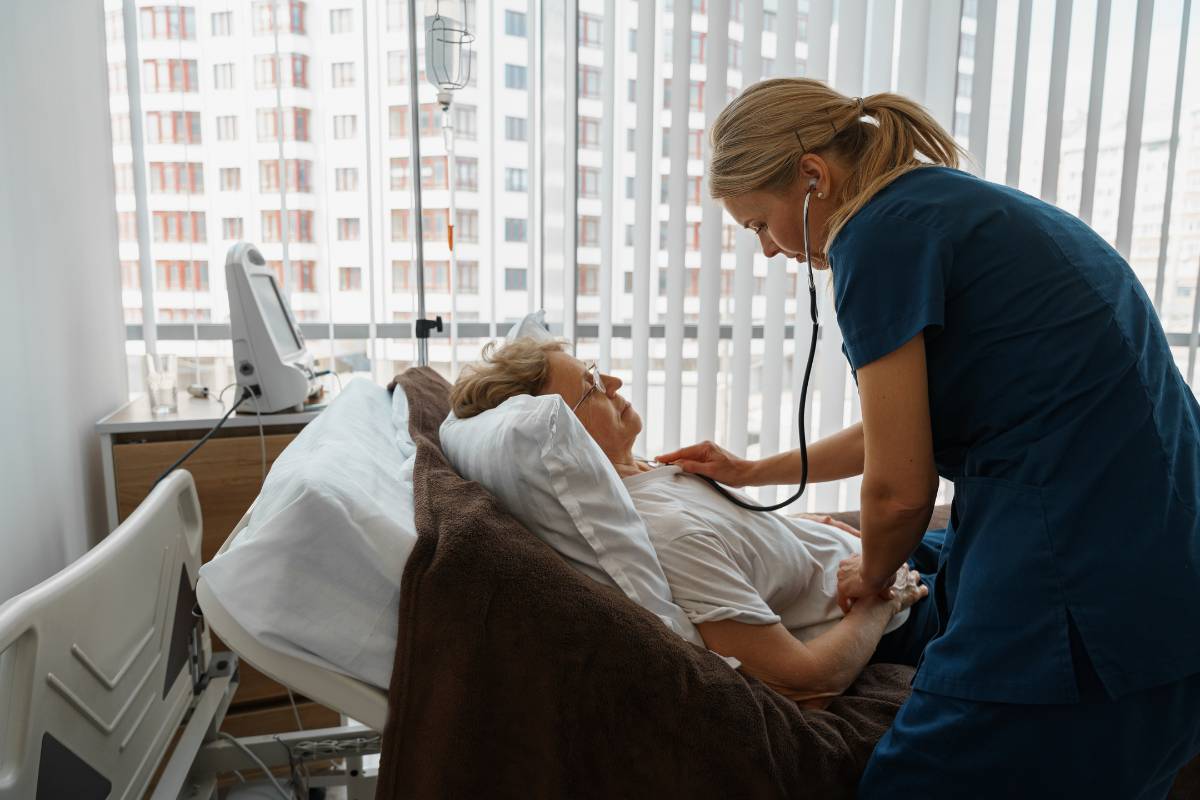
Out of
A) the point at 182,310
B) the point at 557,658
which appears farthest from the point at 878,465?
the point at 182,310

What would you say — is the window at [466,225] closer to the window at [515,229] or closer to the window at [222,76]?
the window at [515,229]

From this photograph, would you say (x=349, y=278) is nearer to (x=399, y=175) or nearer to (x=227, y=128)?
(x=399, y=175)

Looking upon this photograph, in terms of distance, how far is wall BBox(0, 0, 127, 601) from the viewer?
5.27 ft

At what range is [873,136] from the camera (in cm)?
115

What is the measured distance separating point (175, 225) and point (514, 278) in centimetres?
94

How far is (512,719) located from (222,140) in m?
1.95

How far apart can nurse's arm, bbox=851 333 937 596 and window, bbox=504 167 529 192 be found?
173 centimetres

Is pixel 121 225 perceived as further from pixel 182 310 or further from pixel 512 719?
pixel 512 719

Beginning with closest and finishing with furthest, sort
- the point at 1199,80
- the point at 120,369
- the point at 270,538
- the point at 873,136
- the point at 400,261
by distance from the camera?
the point at 270,538 < the point at 873,136 < the point at 120,369 < the point at 400,261 < the point at 1199,80

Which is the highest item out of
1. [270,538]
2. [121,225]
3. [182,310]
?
[121,225]

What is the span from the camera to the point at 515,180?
8.45 ft

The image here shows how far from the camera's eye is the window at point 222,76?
90.7 inches

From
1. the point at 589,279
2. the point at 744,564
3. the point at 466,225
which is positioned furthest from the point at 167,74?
the point at 744,564

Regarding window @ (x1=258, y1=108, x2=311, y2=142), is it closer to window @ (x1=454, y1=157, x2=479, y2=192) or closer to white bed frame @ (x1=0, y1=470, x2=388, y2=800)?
window @ (x1=454, y1=157, x2=479, y2=192)
